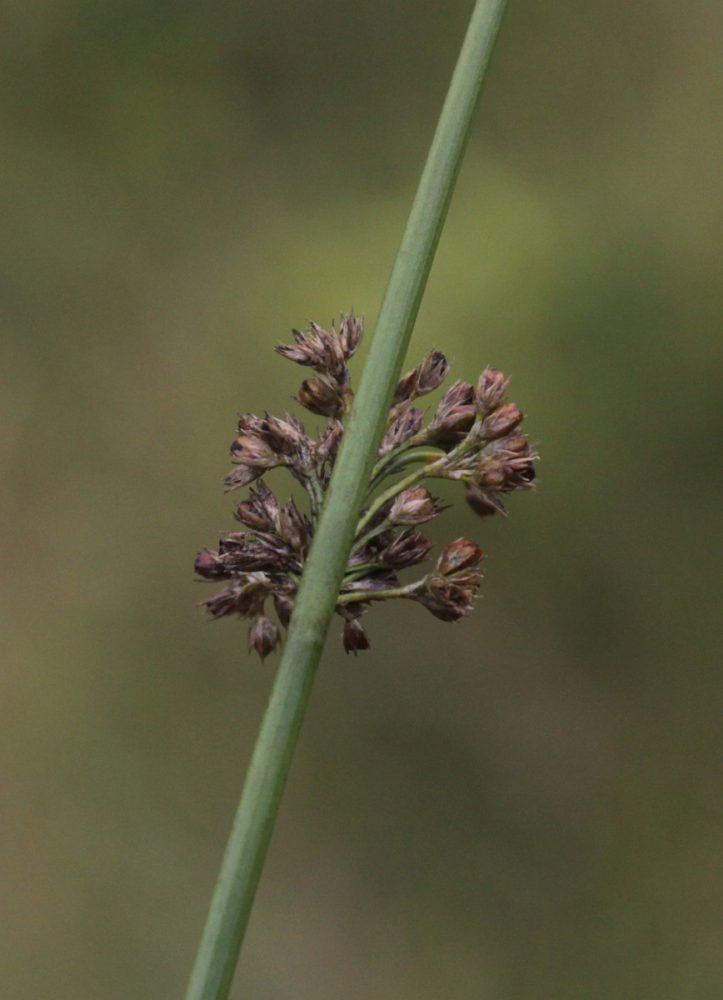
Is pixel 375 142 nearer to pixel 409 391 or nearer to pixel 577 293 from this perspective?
pixel 577 293

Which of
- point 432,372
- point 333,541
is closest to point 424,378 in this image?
point 432,372

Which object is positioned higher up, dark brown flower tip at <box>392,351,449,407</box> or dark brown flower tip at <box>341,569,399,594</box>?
dark brown flower tip at <box>392,351,449,407</box>

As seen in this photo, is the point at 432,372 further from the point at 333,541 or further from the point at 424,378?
the point at 333,541

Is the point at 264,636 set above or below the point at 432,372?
below

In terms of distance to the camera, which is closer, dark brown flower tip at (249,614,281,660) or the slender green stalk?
the slender green stalk

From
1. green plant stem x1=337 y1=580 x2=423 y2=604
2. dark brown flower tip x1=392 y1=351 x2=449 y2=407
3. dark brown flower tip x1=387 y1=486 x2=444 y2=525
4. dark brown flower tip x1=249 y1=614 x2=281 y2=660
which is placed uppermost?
dark brown flower tip x1=392 y1=351 x2=449 y2=407

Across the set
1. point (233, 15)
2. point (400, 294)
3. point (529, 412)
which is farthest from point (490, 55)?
point (233, 15)
